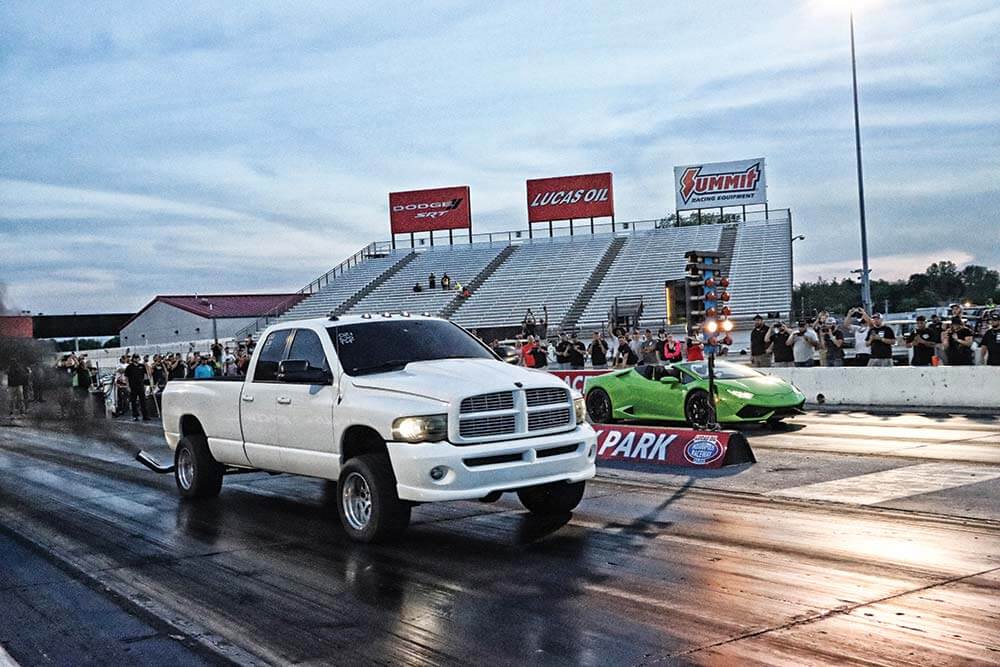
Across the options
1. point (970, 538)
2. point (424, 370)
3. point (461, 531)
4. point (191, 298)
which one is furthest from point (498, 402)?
point (191, 298)

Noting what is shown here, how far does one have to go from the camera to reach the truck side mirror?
8922 mm

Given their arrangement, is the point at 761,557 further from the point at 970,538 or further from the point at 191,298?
the point at 191,298

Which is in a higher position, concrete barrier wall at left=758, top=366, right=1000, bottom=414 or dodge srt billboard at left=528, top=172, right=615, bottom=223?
dodge srt billboard at left=528, top=172, right=615, bottom=223

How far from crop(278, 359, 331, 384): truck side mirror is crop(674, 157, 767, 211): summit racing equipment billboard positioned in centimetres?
5301

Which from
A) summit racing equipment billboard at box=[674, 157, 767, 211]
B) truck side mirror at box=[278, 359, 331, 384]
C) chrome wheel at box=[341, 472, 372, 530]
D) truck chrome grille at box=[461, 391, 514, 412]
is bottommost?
chrome wheel at box=[341, 472, 372, 530]

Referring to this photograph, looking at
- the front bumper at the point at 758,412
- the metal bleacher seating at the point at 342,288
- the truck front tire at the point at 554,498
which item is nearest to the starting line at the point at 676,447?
the truck front tire at the point at 554,498

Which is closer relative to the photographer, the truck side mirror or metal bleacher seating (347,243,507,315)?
the truck side mirror

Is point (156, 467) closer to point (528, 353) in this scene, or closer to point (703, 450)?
point (703, 450)

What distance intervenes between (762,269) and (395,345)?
4600cm

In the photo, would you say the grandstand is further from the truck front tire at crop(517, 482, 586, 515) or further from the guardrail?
the truck front tire at crop(517, 482, 586, 515)

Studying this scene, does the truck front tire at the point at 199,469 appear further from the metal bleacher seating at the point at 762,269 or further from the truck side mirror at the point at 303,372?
the metal bleacher seating at the point at 762,269

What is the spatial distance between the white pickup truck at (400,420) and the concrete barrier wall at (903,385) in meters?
13.8

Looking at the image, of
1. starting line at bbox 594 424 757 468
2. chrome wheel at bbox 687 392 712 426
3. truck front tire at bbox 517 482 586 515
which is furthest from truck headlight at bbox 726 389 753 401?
truck front tire at bbox 517 482 586 515

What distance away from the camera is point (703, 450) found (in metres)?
12.5
